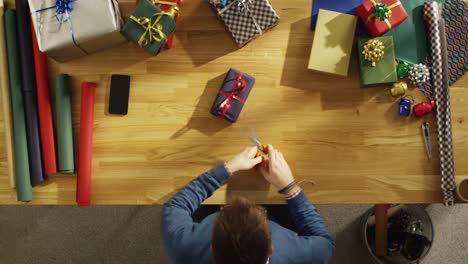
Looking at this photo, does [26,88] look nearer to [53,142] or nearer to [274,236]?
[53,142]

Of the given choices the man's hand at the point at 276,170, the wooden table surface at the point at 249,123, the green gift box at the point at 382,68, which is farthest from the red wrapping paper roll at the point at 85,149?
the green gift box at the point at 382,68

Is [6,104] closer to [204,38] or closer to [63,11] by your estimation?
[63,11]

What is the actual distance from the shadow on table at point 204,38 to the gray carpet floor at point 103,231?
1.06 m

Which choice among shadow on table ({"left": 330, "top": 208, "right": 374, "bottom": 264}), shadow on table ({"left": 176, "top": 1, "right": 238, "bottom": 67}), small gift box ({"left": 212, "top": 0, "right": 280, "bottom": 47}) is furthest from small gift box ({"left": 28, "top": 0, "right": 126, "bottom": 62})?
shadow on table ({"left": 330, "top": 208, "right": 374, "bottom": 264})

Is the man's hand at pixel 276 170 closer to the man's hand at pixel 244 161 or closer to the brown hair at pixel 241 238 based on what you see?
the man's hand at pixel 244 161

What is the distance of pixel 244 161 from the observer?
1240 millimetres

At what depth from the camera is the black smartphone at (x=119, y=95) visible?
4.33ft

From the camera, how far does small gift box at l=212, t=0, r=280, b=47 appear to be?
4.21ft

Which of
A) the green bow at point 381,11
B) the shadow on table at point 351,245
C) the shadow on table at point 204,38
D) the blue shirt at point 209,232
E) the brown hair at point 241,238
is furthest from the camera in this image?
the shadow on table at point 351,245

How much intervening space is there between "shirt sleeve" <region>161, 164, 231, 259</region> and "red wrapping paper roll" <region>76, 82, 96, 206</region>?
0.29 m

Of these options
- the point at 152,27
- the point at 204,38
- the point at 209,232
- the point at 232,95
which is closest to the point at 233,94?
the point at 232,95

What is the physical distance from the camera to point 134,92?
1337mm

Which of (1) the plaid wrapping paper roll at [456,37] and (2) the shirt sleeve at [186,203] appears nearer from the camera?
(2) the shirt sleeve at [186,203]

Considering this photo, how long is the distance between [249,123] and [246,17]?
0.36 metres
